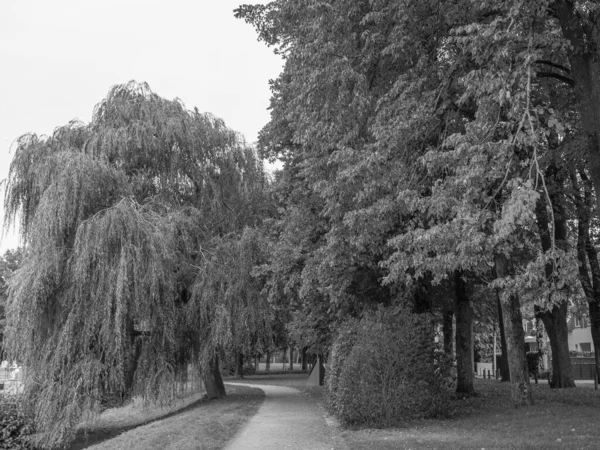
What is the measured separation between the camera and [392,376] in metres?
14.1

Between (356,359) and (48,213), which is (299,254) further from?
(48,213)

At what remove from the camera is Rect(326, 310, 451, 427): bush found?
13867 millimetres

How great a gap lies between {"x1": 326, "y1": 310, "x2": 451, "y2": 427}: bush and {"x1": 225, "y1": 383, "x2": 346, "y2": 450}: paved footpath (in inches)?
35.2

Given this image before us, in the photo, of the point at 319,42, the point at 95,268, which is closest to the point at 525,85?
the point at 319,42

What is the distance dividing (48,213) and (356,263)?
28.3ft

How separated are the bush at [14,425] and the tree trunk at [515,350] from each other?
1265 centimetres

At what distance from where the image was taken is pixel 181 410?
69.3 feet

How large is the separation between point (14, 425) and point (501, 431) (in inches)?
494

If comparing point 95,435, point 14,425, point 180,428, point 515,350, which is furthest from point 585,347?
point 14,425

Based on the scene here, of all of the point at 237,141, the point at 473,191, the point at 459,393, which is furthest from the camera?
the point at 237,141

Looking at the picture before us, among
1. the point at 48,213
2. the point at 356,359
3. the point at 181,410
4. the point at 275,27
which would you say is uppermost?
the point at 275,27

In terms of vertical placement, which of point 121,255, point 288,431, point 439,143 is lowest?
point 288,431

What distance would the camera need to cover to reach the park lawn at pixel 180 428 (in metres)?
12.0

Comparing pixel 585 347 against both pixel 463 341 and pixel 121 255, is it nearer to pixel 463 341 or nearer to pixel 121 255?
pixel 463 341
